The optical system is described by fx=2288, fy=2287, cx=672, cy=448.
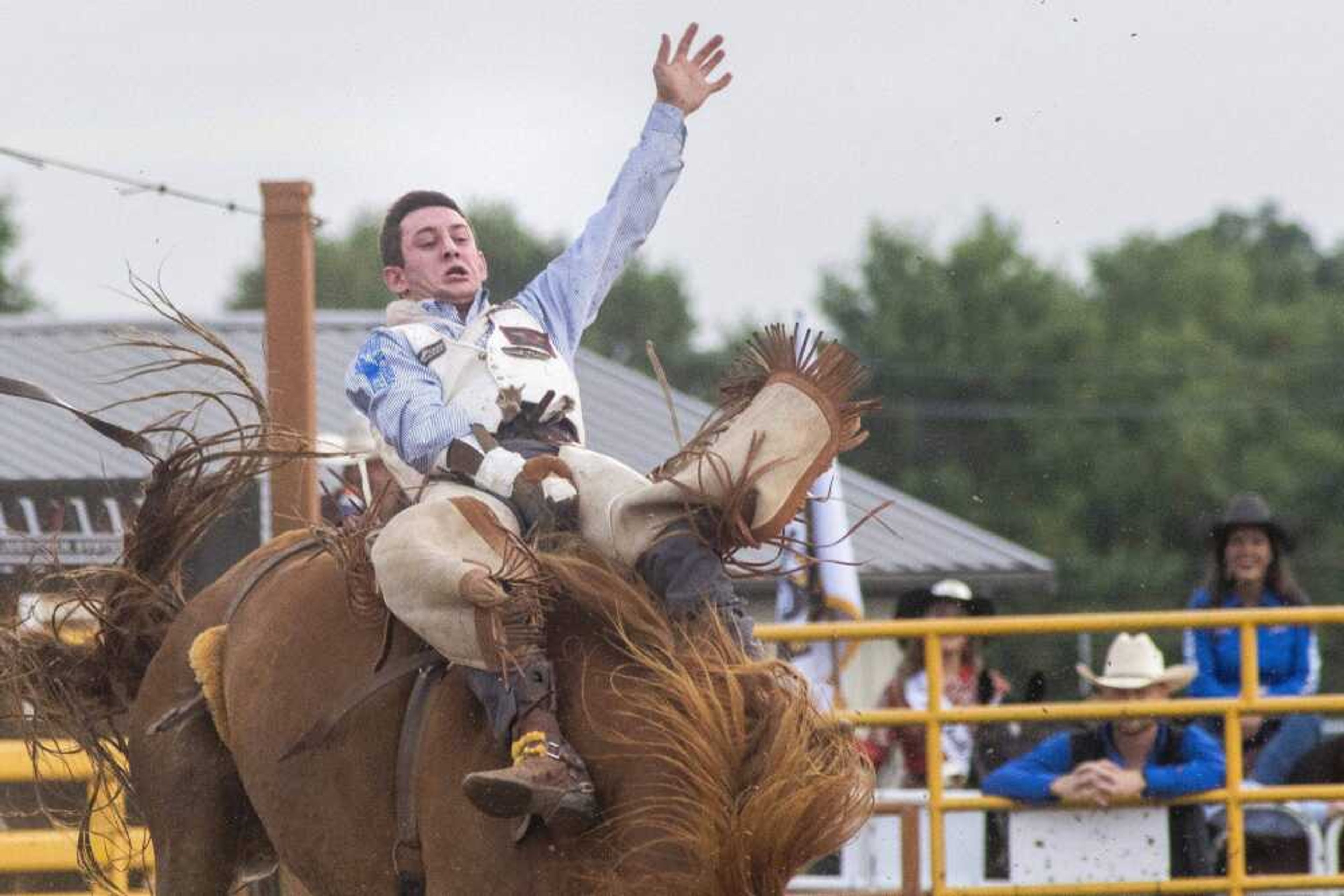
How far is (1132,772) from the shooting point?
24.0ft

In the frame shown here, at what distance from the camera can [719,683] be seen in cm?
384

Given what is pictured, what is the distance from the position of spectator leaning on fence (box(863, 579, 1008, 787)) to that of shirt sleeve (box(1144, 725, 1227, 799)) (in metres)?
0.82

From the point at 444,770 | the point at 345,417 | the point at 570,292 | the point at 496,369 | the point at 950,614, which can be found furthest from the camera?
the point at 345,417

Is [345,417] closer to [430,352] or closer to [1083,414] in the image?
[430,352]

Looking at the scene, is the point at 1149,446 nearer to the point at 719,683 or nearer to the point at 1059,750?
the point at 1059,750

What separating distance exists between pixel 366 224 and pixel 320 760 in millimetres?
50735

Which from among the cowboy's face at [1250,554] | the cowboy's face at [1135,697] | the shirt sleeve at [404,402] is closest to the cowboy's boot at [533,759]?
the shirt sleeve at [404,402]

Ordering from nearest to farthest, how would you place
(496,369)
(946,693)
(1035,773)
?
(496,369)
(1035,773)
(946,693)

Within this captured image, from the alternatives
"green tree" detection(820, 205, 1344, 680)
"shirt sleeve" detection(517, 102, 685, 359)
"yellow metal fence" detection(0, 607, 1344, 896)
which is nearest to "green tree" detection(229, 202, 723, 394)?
"green tree" detection(820, 205, 1344, 680)

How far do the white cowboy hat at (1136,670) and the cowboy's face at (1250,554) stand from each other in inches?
15.6

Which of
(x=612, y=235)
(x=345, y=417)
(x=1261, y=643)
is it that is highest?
(x=345, y=417)

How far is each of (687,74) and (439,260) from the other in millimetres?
670

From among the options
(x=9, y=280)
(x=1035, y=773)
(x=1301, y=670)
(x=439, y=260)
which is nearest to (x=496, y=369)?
(x=439, y=260)

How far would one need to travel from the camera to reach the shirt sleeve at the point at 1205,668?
7.75 meters
